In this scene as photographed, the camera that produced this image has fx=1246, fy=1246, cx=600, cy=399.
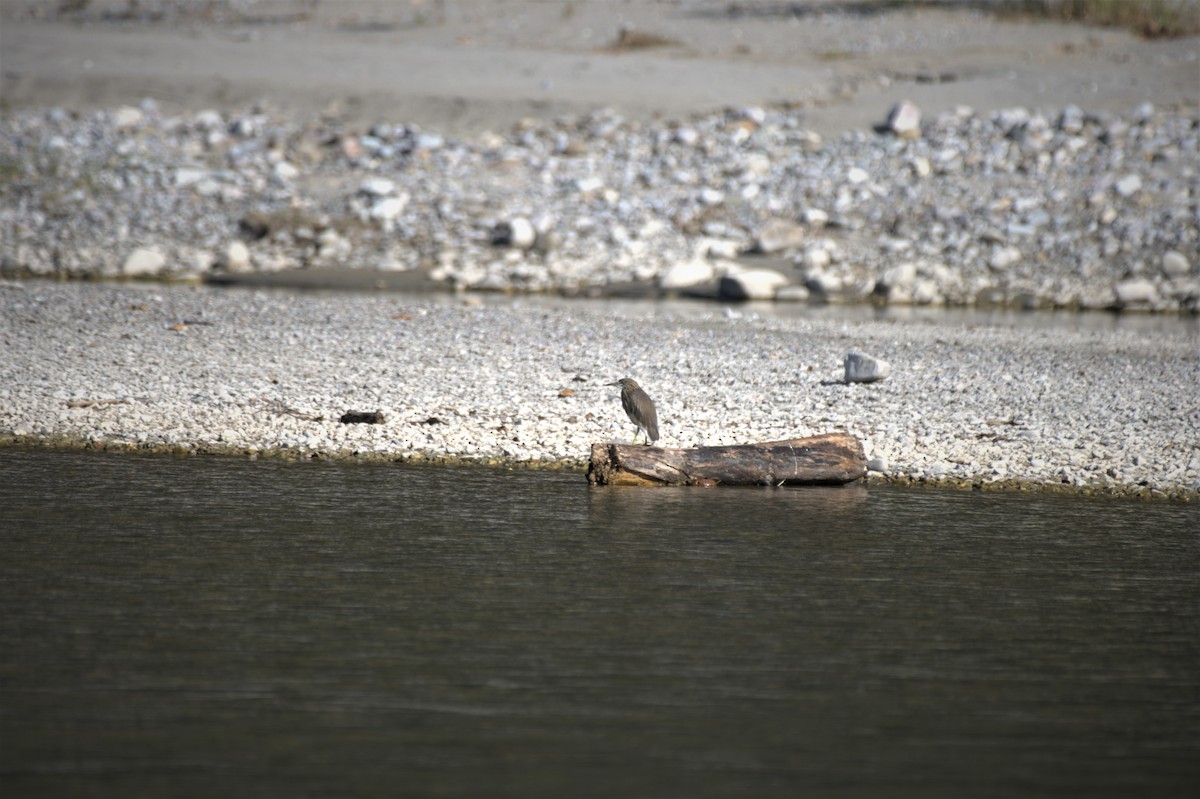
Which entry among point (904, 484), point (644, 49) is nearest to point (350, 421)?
point (904, 484)

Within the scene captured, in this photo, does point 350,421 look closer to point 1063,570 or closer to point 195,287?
point 1063,570

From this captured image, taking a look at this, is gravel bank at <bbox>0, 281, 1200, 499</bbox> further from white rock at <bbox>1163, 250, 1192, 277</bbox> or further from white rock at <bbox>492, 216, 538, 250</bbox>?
white rock at <bbox>492, 216, 538, 250</bbox>

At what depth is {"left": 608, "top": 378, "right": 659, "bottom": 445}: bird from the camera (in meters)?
9.08

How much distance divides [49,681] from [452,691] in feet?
5.36

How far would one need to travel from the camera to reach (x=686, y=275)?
19.7 meters

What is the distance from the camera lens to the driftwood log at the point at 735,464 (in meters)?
8.62

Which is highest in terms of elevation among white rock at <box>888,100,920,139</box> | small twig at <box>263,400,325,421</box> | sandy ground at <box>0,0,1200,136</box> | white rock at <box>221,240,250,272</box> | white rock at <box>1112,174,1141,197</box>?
sandy ground at <box>0,0,1200,136</box>

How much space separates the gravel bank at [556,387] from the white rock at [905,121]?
29.1ft

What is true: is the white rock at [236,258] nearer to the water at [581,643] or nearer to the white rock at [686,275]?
the white rock at [686,275]

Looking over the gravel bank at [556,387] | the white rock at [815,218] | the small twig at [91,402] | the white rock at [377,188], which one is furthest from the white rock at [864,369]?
the white rock at [377,188]

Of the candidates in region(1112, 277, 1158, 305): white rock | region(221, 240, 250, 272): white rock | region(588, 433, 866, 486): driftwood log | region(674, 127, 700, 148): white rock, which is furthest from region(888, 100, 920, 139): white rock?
region(588, 433, 866, 486): driftwood log

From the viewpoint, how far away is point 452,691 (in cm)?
507

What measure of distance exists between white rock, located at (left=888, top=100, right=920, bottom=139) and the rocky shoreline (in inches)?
1.6

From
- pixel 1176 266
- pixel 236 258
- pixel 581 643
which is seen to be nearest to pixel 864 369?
pixel 581 643
